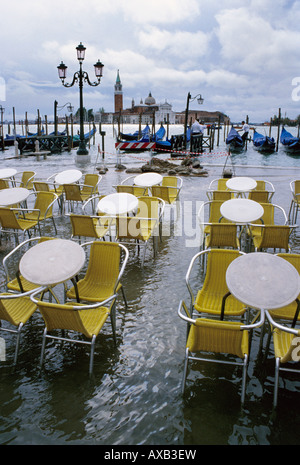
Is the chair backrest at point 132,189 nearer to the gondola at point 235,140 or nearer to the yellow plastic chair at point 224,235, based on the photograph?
the yellow plastic chair at point 224,235

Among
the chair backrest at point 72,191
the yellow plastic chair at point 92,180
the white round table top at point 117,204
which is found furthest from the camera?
the yellow plastic chair at point 92,180

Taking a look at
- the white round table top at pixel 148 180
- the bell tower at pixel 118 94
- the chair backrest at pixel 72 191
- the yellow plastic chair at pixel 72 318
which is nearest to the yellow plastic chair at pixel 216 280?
the yellow plastic chair at pixel 72 318

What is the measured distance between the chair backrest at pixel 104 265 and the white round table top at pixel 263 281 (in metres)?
1.27

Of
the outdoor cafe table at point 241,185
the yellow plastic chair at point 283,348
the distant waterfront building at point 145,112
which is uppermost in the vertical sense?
the distant waterfront building at point 145,112

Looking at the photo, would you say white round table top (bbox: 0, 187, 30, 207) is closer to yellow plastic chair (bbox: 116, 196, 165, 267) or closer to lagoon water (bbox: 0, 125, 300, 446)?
yellow plastic chair (bbox: 116, 196, 165, 267)

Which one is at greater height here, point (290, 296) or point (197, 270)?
point (290, 296)

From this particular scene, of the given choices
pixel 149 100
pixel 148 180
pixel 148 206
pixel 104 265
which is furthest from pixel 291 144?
pixel 149 100

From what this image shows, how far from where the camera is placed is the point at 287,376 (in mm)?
2955

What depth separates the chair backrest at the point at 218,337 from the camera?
238cm

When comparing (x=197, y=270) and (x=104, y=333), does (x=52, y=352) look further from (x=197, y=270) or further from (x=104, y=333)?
(x=197, y=270)

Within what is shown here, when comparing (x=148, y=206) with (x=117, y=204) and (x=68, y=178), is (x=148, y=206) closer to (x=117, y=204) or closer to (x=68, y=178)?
(x=117, y=204)

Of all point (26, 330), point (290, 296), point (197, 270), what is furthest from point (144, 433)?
point (197, 270)

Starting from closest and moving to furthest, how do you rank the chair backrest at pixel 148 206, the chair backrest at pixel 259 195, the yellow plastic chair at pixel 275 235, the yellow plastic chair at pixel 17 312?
1. the yellow plastic chair at pixel 17 312
2. the yellow plastic chair at pixel 275 235
3. the chair backrest at pixel 148 206
4. the chair backrest at pixel 259 195
